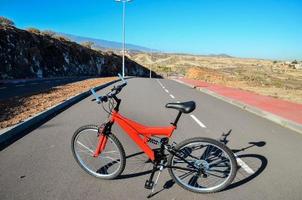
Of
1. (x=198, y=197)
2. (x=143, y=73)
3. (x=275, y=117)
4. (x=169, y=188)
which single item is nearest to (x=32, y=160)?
(x=169, y=188)

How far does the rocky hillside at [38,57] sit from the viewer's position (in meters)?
33.6

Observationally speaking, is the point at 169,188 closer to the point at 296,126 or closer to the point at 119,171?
the point at 119,171

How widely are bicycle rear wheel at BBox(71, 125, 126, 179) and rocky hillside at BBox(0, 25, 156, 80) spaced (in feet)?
91.8

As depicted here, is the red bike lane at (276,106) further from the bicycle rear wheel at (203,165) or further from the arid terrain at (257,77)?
the bicycle rear wheel at (203,165)

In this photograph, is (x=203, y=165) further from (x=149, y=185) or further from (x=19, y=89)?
(x=19, y=89)

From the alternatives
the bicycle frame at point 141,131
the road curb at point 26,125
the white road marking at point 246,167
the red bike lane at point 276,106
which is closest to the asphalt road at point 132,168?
the white road marking at point 246,167

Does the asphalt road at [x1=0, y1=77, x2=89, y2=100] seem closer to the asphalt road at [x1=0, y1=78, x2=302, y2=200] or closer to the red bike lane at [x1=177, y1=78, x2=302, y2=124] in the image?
the asphalt road at [x1=0, y1=78, x2=302, y2=200]

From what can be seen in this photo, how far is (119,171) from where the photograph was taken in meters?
4.82

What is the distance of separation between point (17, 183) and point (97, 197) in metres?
1.31

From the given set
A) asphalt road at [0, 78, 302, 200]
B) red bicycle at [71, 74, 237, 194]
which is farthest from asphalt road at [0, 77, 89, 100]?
red bicycle at [71, 74, 237, 194]

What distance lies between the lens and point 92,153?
5348 millimetres

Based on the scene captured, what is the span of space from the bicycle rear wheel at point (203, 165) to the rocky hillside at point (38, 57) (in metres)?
29.3

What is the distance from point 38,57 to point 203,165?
3868 cm

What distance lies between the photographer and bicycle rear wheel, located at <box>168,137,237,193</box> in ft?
14.4
